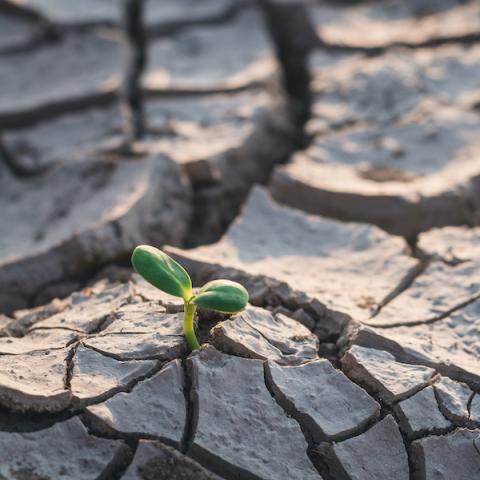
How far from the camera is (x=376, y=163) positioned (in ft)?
8.30

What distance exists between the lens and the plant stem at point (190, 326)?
62.8 inches

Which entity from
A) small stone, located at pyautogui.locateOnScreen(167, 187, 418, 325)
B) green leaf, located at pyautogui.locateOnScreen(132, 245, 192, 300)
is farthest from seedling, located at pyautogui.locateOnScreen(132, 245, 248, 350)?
small stone, located at pyautogui.locateOnScreen(167, 187, 418, 325)

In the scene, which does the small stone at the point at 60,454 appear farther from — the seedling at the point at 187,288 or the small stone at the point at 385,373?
the small stone at the point at 385,373

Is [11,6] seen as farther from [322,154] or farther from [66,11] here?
[322,154]

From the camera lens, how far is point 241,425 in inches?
59.9

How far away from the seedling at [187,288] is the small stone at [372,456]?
12.1 inches

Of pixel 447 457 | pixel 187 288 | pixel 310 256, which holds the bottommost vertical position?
pixel 447 457

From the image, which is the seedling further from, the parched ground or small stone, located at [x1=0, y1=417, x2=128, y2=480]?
small stone, located at [x1=0, y1=417, x2=128, y2=480]

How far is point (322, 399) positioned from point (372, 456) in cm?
14

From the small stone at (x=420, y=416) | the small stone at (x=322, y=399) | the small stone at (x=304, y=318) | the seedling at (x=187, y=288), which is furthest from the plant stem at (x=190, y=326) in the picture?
the small stone at (x=420, y=416)

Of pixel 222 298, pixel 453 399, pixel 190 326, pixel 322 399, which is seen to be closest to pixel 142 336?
pixel 190 326

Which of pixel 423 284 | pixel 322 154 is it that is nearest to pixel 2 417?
pixel 423 284

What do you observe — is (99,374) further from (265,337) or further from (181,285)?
(265,337)

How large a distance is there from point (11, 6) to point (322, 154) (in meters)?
1.44
